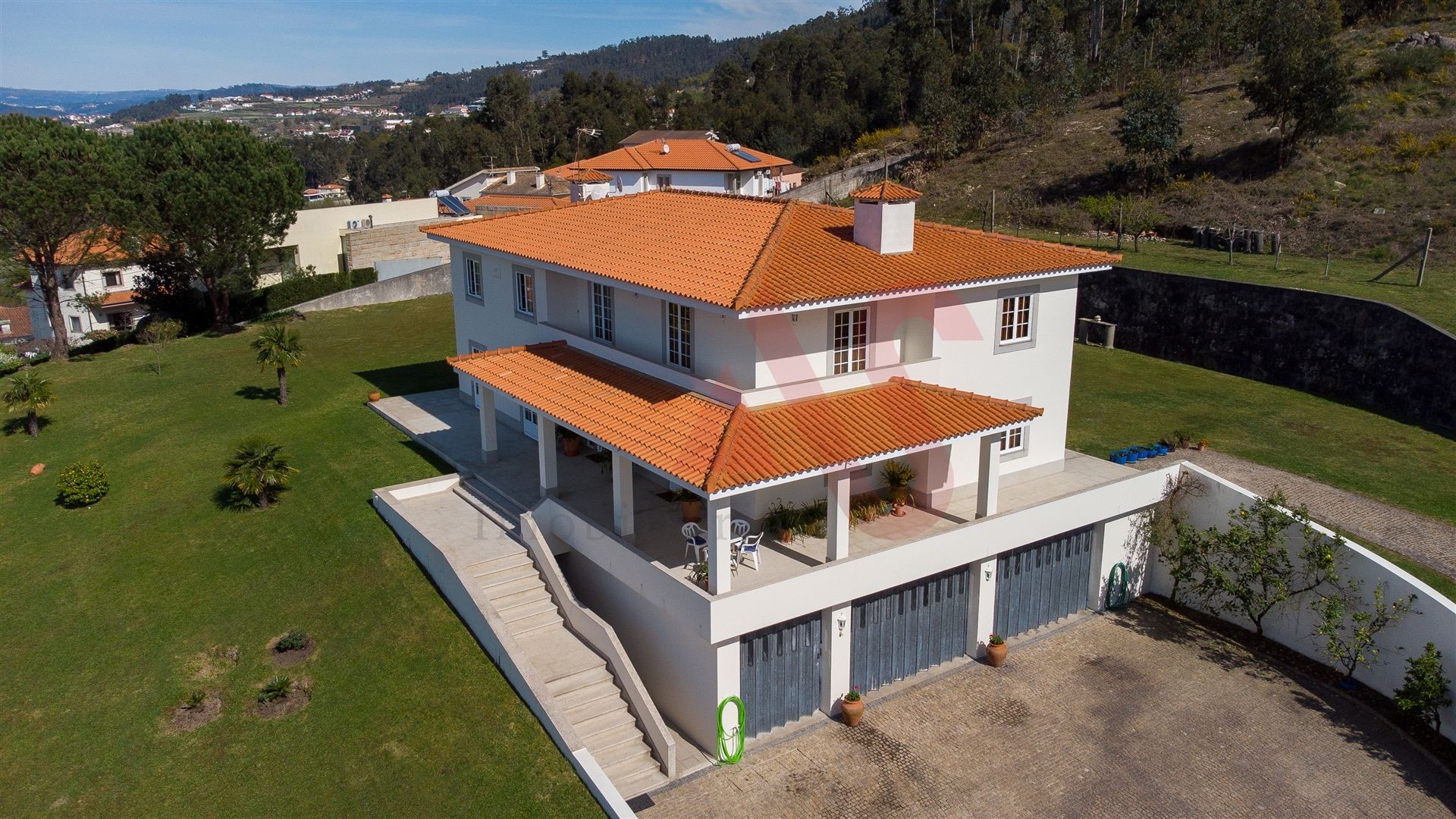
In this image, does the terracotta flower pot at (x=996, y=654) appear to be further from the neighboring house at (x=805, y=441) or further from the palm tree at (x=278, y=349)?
the palm tree at (x=278, y=349)

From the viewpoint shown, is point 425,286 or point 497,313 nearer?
point 497,313

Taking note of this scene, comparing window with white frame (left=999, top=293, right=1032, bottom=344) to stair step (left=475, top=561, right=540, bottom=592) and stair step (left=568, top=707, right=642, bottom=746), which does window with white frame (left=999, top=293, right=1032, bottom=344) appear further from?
stair step (left=568, top=707, right=642, bottom=746)

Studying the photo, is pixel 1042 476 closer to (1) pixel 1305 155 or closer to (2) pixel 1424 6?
(1) pixel 1305 155

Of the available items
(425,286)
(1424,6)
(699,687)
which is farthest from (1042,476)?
(1424,6)

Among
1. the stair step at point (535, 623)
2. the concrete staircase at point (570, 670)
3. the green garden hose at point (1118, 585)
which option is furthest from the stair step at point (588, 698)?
the green garden hose at point (1118, 585)

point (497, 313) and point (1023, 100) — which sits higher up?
point (1023, 100)

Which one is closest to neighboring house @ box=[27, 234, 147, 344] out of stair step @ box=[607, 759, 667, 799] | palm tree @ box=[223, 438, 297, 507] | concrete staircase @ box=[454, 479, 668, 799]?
palm tree @ box=[223, 438, 297, 507]

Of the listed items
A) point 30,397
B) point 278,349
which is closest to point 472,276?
point 278,349
